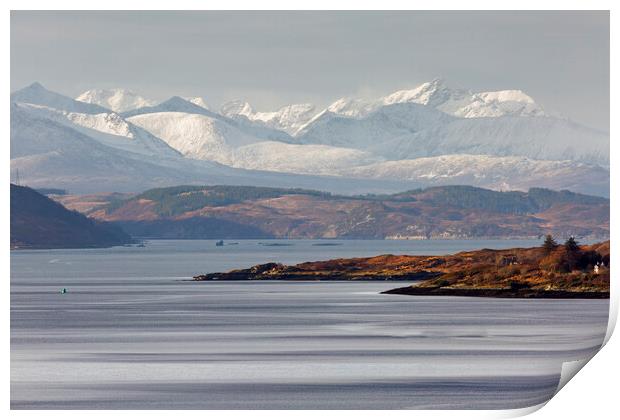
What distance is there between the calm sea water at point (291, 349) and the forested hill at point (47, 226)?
68165 millimetres

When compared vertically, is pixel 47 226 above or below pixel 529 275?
above

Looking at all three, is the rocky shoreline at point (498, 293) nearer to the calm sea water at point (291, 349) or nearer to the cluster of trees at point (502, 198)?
the calm sea water at point (291, 349)

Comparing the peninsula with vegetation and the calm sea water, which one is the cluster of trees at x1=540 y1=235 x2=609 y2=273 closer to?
the peninsula with vegetation

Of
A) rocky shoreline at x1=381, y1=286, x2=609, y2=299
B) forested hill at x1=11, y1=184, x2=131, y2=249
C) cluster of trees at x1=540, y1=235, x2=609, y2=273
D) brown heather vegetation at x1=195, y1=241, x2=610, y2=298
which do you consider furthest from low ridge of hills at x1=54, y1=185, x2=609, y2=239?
cluster of trees at x1=540, y1=235, x2=609, y2=273

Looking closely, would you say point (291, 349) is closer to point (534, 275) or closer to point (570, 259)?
point (570, 259)

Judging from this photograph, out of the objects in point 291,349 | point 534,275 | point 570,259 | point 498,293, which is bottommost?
point 291,349

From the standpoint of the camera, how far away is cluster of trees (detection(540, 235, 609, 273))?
56.7 meters

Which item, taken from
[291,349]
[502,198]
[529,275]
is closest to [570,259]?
[529,275]

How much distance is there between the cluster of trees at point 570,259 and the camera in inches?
2231

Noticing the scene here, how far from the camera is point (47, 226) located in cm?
13675

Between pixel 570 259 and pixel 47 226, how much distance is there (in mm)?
86767
